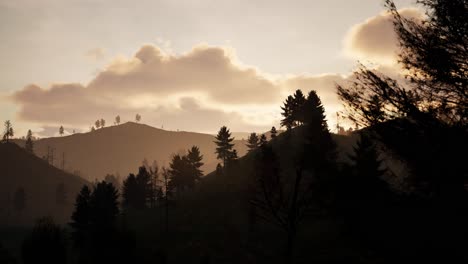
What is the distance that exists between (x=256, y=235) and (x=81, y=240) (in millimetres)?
29339

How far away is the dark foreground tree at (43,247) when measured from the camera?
3017 cm

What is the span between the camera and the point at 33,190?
164 meters

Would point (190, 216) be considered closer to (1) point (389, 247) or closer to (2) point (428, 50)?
(1) point (389, 247)

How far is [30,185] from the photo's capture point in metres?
166

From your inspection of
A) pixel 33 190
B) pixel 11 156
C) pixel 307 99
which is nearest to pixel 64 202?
pixel 33 190

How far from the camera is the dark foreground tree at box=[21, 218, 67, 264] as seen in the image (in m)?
30.2

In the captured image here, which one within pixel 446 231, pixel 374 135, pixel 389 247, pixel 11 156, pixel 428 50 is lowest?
pixel 389 247

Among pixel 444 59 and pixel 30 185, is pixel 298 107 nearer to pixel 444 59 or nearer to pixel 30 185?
pixel 444 59

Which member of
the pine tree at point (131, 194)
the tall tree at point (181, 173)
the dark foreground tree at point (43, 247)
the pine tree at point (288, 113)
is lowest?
the dark foreground tree at point (43, 247)

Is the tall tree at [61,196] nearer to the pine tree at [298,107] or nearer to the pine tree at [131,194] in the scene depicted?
the pine tree at [131,194]

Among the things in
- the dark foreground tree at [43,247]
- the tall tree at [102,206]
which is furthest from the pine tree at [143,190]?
the dark foreground tree at [43,247]

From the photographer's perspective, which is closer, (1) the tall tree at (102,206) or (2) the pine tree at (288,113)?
(1) the tall tree at (102,206)

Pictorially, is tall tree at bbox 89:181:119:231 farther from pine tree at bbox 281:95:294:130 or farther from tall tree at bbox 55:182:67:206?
tall tree at bbox 55:182:67:206

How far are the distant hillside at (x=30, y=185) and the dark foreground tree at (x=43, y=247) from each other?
11968 centimetres
